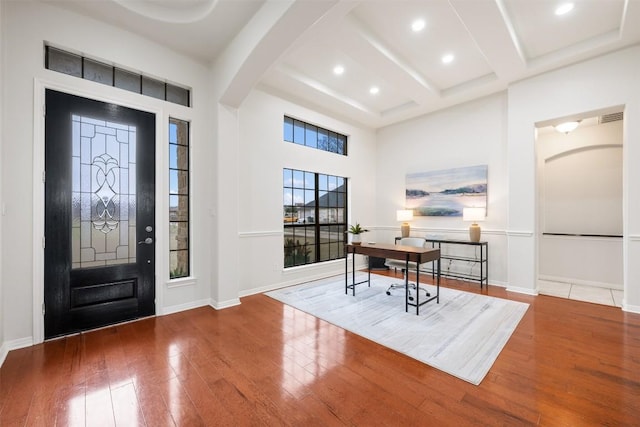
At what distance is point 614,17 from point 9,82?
637 centimetres

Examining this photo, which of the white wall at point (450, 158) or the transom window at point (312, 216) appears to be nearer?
the white wall at point (450, 158)

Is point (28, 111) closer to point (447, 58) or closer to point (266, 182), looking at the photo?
point (266, 182)

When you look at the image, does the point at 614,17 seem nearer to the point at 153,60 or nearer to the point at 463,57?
the point at 463,57

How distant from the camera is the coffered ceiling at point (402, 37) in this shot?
2885mm

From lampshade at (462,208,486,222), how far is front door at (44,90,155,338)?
4.83m

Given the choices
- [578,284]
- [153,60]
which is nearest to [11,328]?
[153,60]

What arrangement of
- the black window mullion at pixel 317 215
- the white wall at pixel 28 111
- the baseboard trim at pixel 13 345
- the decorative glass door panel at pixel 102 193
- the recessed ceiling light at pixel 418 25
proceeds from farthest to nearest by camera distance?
the black window mullion at pixel 317 215 < the recessed ceiling light at pixel 418 25 < the decorative glass door panel at pixel 102 193 < the white wall at pixel 28 111 < the baseboard trim at pixel 13 345

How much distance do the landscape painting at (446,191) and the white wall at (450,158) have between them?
111 millimetres

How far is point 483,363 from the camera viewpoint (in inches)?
90.4

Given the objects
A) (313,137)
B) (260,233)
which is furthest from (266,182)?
(313,137)

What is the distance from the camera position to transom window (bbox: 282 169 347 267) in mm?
4953

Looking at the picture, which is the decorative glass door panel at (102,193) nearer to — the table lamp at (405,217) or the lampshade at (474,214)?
the table lamp at (405,217)

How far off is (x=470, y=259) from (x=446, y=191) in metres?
1.35

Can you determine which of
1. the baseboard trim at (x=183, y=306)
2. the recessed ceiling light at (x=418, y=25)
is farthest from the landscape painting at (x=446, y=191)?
the baseboard trim at (x=183, y=306)
